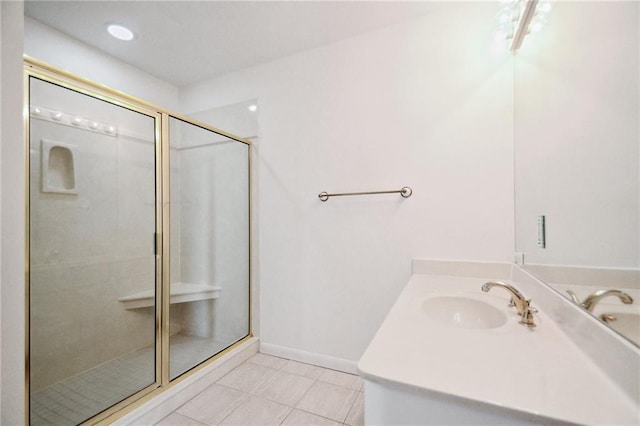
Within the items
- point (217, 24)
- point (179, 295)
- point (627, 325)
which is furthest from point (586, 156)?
point (179, 295)

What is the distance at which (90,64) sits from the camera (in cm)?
189

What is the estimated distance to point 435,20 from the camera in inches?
62.3

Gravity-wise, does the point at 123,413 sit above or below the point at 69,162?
below

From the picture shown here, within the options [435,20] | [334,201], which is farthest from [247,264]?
[435,20]

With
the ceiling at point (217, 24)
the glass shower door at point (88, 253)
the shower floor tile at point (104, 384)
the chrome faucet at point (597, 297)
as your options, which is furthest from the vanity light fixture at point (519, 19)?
the shower floor tile at point (104, 384)

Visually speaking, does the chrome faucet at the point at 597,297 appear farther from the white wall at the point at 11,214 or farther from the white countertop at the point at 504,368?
the white wall at the point at 11,214

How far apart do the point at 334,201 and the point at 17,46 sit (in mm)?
1525

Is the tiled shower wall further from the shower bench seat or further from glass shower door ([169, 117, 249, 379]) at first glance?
glass shower door ([169, 117, 249, 379])

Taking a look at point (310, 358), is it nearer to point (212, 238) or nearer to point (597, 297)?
point (212, 238)

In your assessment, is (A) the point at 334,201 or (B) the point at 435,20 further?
(A) the point at 334,201

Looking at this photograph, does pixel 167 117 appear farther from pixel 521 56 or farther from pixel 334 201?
pixel 521 56

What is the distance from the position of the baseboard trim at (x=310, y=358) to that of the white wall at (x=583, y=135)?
1304 millimetres

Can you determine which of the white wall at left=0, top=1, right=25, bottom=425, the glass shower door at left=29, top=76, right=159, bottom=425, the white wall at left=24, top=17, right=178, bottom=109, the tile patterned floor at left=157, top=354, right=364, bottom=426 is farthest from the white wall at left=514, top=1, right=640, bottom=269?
the white wall at left=24, top=17, right=178, bottom=109

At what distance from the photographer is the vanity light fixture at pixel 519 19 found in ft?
3.65
